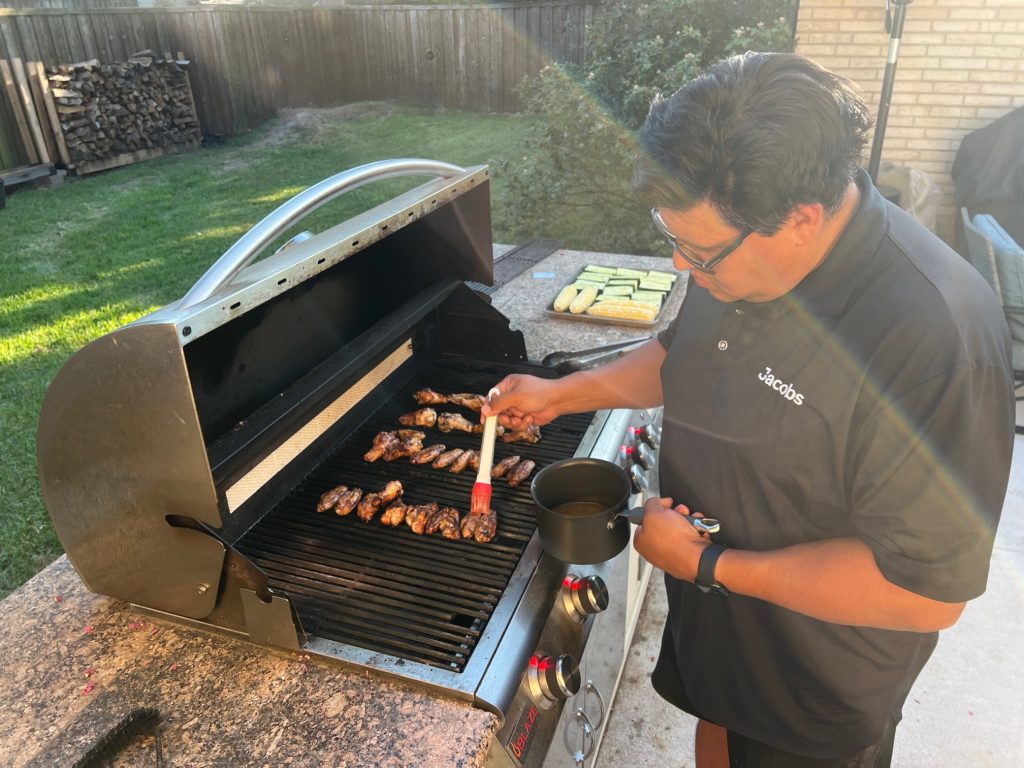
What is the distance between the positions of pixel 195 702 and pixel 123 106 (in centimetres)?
1210

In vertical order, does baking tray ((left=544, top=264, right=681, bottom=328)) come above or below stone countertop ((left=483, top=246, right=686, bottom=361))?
above

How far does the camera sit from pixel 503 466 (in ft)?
7.03

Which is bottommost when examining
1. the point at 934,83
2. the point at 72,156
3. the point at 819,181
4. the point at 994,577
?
the point at 994,577

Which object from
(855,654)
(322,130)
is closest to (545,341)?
(855,654)

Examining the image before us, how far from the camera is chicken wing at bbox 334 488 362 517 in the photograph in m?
1.96

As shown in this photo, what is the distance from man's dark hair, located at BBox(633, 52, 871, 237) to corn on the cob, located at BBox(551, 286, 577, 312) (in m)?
1.97

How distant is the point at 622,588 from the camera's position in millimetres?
2375

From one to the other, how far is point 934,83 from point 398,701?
6730mm

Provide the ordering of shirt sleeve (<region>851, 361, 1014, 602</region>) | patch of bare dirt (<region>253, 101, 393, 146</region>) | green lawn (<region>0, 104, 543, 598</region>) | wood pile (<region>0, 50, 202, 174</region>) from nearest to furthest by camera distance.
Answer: shirt sleeve (<region>851, 361, 1014, 602</region>), green lawn (<region>0, 104, 543, 598</region>), wood pile (<region>0, 50, 202, 174</region>), patch of bare dirt (<region>253, 101, 393, 146</region>)

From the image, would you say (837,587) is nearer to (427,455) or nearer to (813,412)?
(813,412)

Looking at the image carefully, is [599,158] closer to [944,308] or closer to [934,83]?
[934,83]

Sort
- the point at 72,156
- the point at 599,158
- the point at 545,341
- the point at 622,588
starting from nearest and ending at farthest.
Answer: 1. the point at 622,588
2. the point at 545,341
3. the point at 599,158
4. the point at 72,156

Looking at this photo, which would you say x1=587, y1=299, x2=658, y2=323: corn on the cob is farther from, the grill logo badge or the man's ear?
the man's ear

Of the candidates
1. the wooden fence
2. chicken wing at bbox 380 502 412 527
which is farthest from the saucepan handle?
the wooden fence
